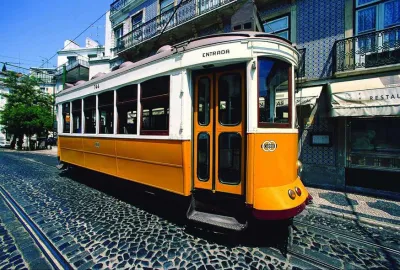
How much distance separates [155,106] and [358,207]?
582 cm

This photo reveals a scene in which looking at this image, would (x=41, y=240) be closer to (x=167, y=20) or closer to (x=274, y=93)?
(x=274, y=93)

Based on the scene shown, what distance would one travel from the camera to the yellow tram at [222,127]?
3.18 meters

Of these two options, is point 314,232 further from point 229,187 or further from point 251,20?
point 251,20

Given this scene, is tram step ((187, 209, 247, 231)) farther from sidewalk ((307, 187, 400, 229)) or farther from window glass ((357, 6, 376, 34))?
window glass ((357, 6, 376, 34))

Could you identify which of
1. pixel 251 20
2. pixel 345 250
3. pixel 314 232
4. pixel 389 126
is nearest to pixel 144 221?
pixel 314 232

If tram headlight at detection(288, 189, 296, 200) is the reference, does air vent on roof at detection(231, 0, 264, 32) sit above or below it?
above

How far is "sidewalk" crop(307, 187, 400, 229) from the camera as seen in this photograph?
4336mm

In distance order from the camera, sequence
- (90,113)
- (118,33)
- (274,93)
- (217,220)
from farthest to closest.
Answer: (118,33), (90,113), (274,93), (217,220)

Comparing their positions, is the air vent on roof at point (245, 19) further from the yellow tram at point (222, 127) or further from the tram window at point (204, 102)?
the tram window at point (204, 102)

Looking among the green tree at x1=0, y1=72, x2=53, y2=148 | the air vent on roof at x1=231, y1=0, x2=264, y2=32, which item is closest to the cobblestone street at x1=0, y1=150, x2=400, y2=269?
the air vent on roof at x1=231, y1=0, x2=264, y2=32

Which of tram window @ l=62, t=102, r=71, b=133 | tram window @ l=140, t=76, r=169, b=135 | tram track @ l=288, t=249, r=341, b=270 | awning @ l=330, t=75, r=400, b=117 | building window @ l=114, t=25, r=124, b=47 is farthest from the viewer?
building window @ l=114, t=25, r=124, b=47

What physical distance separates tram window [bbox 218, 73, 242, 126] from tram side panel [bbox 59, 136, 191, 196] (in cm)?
86

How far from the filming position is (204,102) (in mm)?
3713

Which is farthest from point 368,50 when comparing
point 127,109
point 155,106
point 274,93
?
point 127,109
